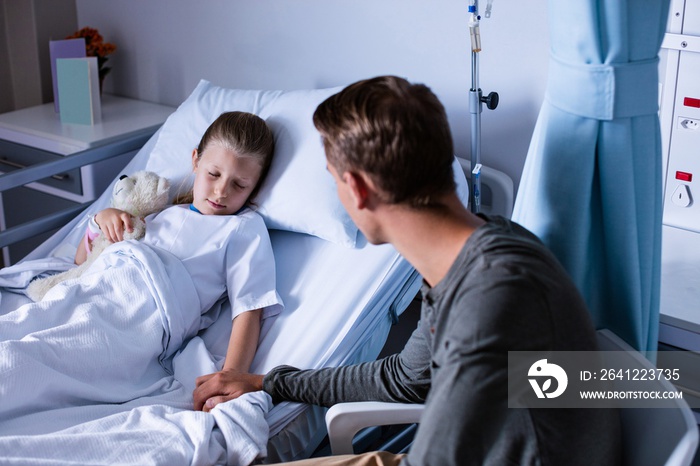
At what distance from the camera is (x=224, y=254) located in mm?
1866

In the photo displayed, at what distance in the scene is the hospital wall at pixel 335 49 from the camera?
2.02 metres

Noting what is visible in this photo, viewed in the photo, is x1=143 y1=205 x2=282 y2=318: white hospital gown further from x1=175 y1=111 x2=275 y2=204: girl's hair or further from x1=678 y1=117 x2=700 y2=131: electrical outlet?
x1=678 y1=117 x2=700 y2=131: electrical outlet

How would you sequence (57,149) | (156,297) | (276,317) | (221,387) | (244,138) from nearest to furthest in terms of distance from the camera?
1. (221,387)
2. (156,297)
3. (276,317)
4. (244,138)
5. (57,149)

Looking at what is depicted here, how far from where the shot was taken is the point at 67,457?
132 centimetres

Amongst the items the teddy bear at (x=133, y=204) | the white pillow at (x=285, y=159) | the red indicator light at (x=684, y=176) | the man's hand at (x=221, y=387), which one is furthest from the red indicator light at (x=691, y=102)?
the teddy bear at (x=133, y=204)

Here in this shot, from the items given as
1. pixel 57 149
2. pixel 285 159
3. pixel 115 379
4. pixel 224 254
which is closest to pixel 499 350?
pixel 115 379

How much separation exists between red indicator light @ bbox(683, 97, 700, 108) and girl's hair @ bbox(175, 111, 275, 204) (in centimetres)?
98

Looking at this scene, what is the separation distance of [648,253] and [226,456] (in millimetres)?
802

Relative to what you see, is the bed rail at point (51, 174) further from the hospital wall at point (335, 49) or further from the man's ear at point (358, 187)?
the man's ear at point (358, 187)

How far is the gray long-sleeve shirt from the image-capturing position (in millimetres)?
957

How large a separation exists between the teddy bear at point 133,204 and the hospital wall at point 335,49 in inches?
25.2

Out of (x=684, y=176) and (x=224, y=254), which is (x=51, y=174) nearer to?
(x=224, y=254)

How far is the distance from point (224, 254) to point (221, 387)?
0.41m

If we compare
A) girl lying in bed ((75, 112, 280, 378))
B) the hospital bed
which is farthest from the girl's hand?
the hospital bed
